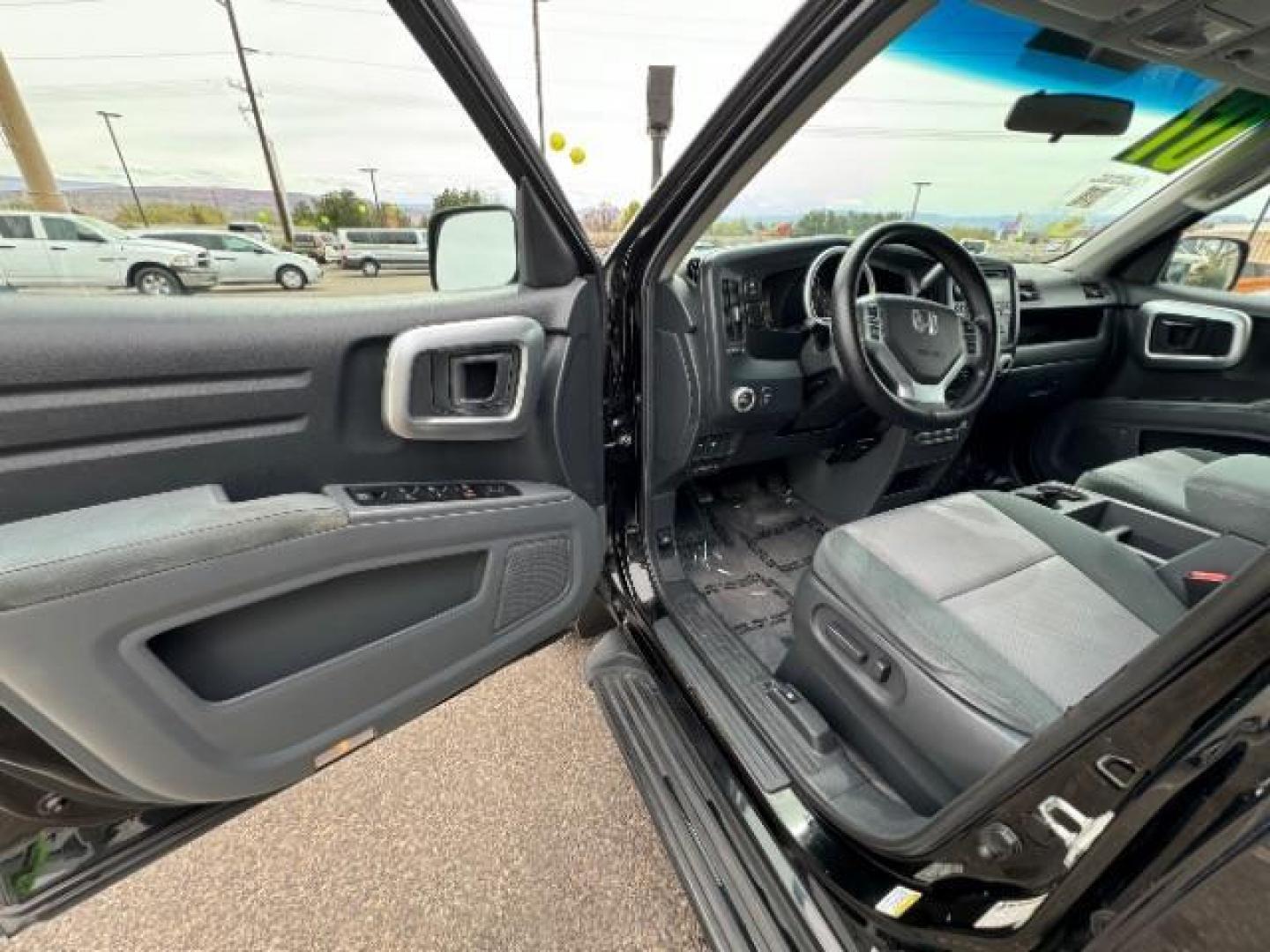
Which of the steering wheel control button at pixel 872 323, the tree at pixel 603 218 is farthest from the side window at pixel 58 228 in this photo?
the steering wheel control button at pixel 872 323

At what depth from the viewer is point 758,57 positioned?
94cm

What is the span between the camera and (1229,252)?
7.25 ft

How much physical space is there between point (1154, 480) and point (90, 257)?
241cm

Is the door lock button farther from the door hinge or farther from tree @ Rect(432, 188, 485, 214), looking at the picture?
the door hinge

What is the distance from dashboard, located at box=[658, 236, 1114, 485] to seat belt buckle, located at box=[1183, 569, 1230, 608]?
878 millimetres

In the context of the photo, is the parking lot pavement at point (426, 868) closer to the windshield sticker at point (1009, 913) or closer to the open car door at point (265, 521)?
the open car door at point (265, 521)

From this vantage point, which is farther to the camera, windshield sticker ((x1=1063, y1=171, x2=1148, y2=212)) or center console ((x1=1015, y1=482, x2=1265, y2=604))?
windshield sticker ((x1=1063, y1=171, x2=1148, y2=212))

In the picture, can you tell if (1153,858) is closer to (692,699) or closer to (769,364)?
(692,699)

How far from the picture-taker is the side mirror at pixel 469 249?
1.31m

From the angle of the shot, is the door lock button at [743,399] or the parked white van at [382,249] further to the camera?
the door lock button at [743,399]

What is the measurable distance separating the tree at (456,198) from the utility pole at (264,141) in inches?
11.8

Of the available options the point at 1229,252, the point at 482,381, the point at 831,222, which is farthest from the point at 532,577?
the point at 1229,252

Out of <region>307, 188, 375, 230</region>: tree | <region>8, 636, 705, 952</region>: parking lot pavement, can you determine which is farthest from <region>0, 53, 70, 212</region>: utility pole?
<region>8, 636, 705, 952</region>: parking lot pavement

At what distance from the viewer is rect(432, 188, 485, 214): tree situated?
1.28 metres
